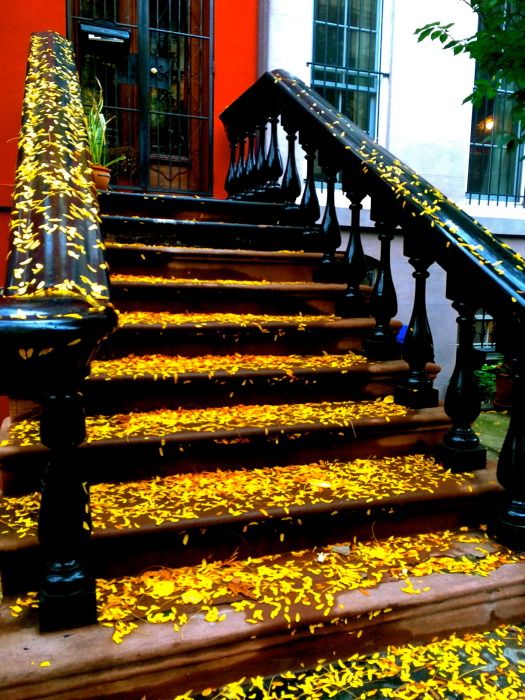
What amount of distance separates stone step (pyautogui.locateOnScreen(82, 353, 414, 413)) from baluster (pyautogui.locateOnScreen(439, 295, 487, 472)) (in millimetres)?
485

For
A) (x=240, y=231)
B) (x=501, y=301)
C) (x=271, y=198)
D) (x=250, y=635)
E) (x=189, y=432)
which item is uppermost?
(x=271, y=198)

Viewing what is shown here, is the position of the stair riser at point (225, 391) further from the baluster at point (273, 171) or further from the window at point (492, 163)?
the window at point (492, 163)

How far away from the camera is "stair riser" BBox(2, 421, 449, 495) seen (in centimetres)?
225

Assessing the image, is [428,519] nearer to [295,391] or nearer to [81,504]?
[295,391]

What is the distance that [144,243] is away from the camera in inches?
156

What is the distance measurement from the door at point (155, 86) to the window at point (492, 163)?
4.32 meters

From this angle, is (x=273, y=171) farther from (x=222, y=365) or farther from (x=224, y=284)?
(x=222, y=365)

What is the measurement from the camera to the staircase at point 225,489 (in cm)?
167

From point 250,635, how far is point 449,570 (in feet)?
2.79

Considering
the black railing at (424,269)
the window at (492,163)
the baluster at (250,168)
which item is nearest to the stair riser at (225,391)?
the black railing at (424,269)

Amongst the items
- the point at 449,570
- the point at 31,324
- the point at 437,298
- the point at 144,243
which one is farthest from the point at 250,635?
the point at 437,298

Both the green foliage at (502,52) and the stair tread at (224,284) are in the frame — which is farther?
the green foliage at (502,52)

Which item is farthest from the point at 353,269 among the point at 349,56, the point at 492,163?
the point at 492,163

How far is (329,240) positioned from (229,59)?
393 cm
